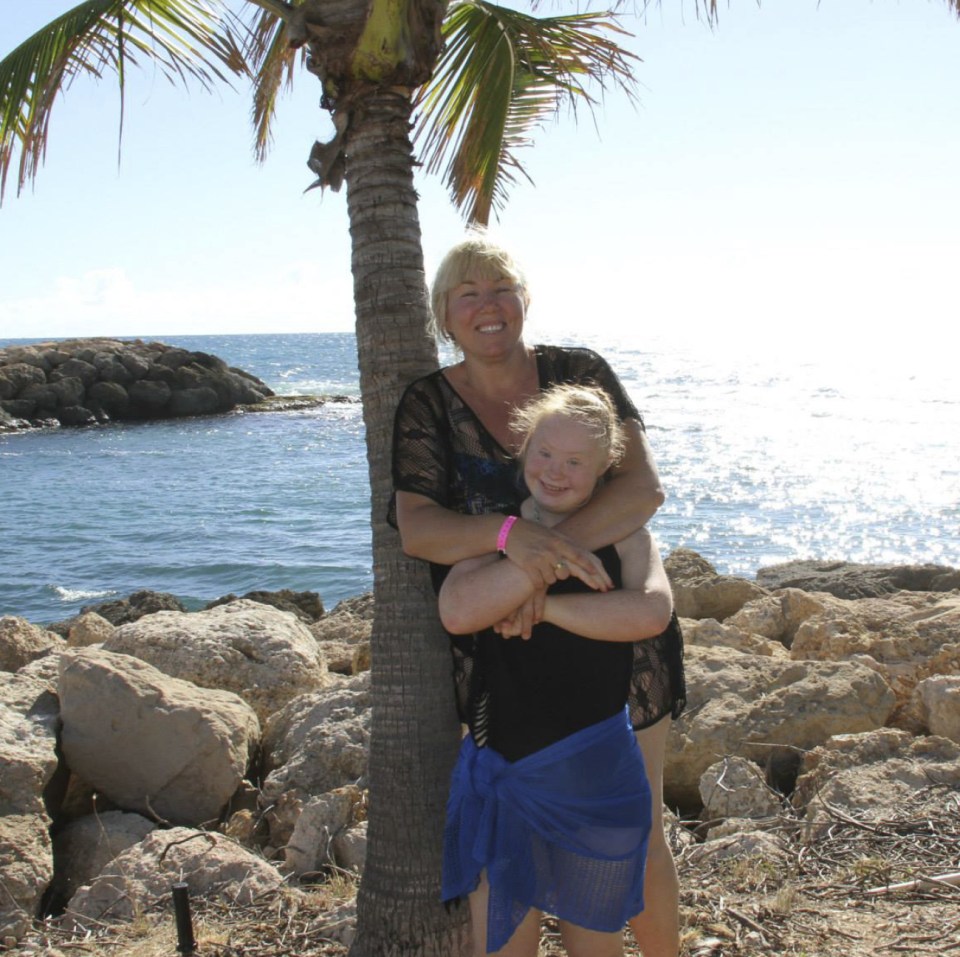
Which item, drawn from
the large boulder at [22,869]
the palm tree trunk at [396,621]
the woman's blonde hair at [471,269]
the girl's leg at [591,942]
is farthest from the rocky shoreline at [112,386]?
the girl's leg at [591,942]

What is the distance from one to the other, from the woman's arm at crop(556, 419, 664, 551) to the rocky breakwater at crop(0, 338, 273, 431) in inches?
1682

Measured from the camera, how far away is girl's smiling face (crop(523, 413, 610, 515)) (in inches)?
111

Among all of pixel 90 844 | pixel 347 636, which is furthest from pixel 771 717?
pixel 347 636

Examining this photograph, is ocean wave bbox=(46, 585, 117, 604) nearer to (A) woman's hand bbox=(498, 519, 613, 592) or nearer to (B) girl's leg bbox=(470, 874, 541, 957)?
(B) girl's leg bbox=(470, 874, 541, 957)

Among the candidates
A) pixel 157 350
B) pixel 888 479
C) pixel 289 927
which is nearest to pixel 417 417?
pixel 289 927

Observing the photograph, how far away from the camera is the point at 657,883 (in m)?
3.01

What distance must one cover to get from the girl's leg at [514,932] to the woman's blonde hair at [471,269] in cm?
158

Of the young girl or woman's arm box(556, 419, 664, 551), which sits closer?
the young girl

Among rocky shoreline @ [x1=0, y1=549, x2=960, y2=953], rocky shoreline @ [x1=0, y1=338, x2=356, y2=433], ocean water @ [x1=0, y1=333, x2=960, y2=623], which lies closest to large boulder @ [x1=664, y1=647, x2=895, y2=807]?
rocky shoreline @ [x1=0, y1=549, x2=960, y2=953]

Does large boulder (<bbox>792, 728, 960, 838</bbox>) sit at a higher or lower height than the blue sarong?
lower

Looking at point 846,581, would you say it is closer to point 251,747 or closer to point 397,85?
point 251,747

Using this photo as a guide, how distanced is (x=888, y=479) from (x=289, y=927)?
23743 millimetres

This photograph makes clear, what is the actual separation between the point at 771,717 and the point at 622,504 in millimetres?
2977

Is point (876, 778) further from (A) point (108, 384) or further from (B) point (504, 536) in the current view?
(A) point (108, 384)
